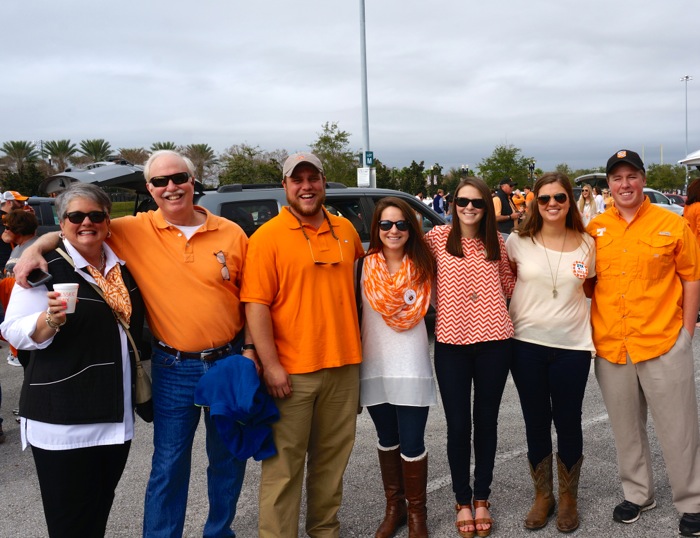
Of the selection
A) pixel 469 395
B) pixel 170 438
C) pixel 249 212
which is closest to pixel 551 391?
pixel 469 395

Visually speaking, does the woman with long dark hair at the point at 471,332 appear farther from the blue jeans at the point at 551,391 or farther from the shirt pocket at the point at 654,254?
the shirt pocket at the point at 654,254

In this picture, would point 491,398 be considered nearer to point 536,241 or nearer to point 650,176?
point 536,241

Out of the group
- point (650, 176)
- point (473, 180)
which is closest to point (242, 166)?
point (473, 180)

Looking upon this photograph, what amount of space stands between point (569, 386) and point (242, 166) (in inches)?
1179

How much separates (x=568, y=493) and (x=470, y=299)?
1235 millimetres

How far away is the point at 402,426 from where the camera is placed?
119 inches

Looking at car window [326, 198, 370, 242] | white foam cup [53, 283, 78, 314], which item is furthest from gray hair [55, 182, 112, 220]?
car window [326, 198, 370, 242]

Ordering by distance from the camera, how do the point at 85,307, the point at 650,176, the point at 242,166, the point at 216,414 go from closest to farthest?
the point at 85,307, the point at 216,414, the point at 242,166, the point at 650,176

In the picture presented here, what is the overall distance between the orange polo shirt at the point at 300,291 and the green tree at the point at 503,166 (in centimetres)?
4295

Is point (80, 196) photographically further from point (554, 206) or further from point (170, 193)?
point (554, 206)

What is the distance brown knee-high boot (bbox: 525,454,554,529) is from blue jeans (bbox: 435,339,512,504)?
0.30 meters

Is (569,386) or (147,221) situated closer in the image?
(147,221)

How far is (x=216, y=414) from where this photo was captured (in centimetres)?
259

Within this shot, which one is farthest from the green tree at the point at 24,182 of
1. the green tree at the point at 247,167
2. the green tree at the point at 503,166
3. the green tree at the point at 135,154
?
the green tree at the point at 503,166
